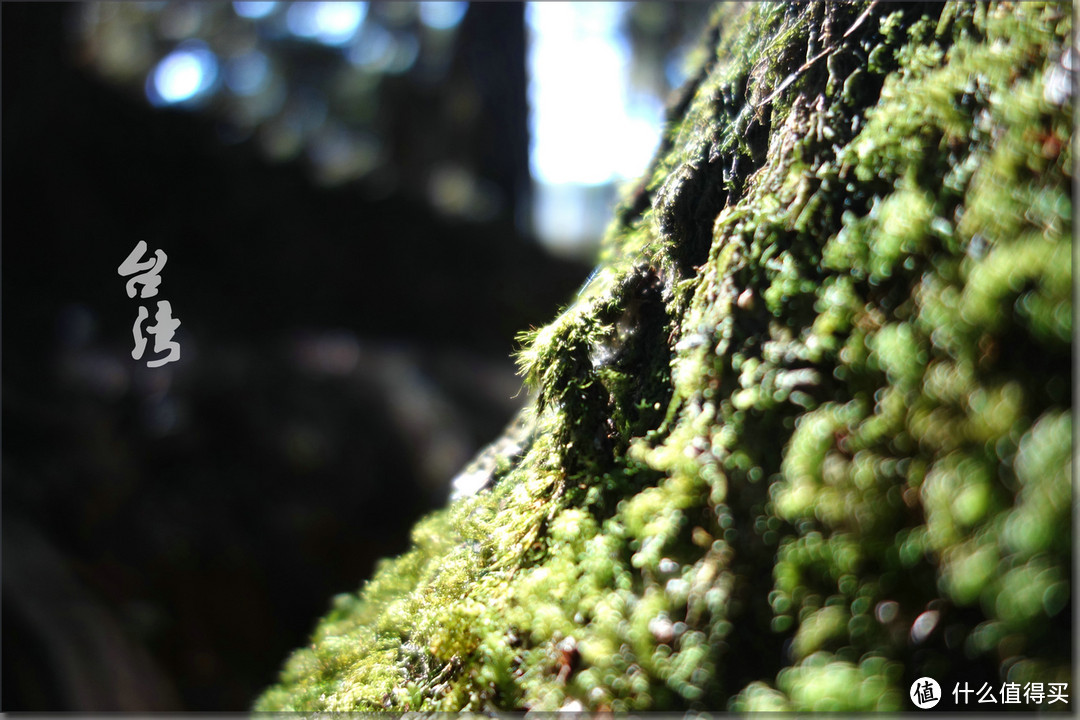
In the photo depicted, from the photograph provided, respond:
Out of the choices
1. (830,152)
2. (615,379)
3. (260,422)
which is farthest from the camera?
(260,422)

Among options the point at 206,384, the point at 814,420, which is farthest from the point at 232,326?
the point at 814,420

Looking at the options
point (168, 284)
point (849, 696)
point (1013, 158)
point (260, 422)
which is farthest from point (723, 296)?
point (168, 284)

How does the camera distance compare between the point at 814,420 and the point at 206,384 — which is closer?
the point at 814,420

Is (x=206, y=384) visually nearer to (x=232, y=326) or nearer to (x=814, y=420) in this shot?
(x=232, y=326)

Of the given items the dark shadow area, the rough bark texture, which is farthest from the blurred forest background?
the rough bark texture

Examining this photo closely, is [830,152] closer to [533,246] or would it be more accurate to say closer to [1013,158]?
[1013,158]

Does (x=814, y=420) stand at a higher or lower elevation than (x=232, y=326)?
lower

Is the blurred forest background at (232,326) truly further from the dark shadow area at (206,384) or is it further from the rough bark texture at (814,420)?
the rough bark texture at (814,420)
